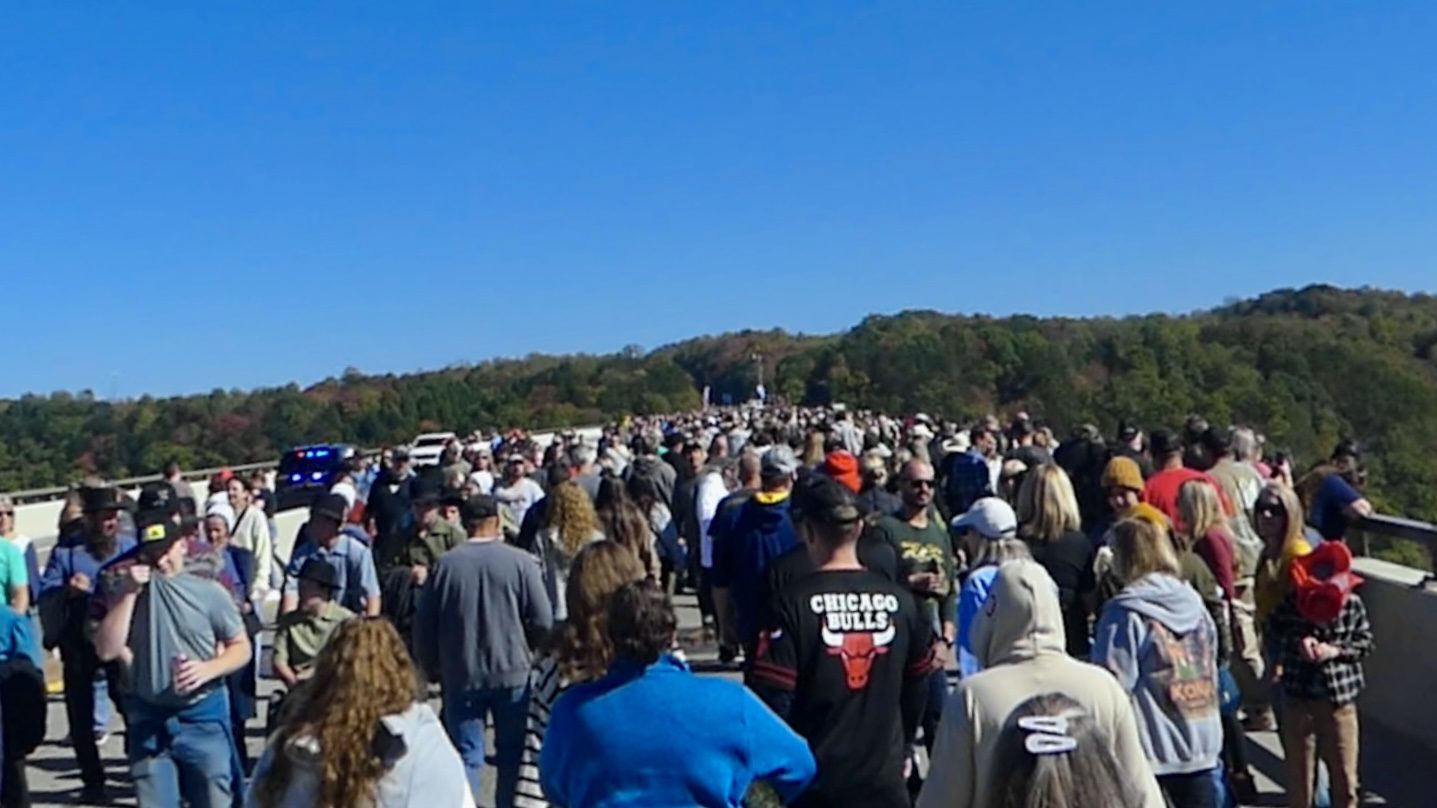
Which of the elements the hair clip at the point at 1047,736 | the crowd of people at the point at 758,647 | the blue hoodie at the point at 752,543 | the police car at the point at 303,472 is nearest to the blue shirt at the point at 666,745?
the crowd of people at the point at 758,647

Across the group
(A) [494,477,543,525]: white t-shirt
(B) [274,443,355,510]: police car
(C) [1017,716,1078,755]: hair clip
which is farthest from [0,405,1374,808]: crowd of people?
(B) [274,443,355,510]: police car

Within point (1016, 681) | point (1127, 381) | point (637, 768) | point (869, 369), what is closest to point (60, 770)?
point (637, 768)

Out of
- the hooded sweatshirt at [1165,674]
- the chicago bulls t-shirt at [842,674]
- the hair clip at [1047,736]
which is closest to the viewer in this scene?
the hair clip at [1047,736]

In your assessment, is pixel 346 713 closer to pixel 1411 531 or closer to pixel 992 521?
pixel 992 521

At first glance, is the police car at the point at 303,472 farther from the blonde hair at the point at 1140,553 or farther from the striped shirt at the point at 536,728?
the blonde hair at the point at 1140,553

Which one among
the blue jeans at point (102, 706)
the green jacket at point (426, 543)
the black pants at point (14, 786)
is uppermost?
the green jacket at point (426, 543)

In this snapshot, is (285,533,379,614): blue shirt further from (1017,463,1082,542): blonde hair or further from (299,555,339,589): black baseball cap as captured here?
(1017,463,1082,542): blonde hair

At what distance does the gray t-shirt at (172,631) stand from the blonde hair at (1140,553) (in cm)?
365

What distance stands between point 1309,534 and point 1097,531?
1125 mm

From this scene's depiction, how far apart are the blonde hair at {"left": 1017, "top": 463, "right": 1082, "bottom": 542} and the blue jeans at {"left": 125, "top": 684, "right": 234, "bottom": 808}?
3.71 meters

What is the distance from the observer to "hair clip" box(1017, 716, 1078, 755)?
2541 millimetres

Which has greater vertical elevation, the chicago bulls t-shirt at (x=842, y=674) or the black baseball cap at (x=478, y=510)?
the black baseball cap at (x=478, y=510)

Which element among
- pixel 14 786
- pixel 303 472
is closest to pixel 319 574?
pixel 14 786

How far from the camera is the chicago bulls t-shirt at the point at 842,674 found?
466cm
